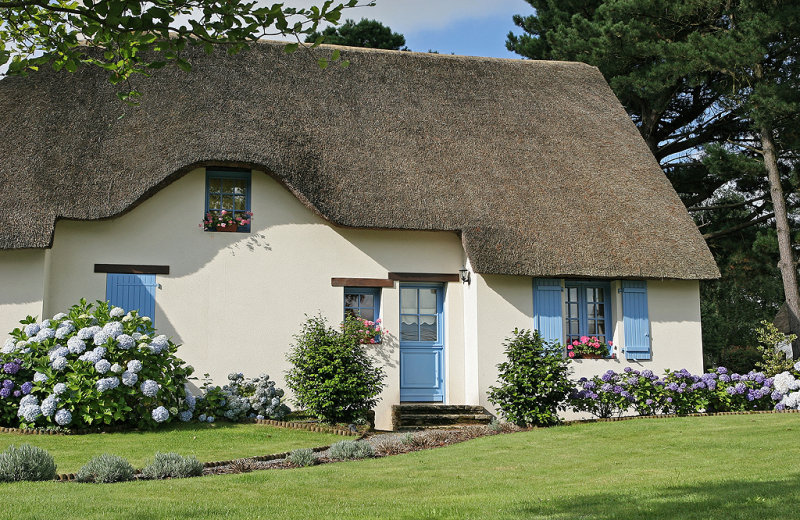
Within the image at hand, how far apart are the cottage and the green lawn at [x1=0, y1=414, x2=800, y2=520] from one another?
3.54 m

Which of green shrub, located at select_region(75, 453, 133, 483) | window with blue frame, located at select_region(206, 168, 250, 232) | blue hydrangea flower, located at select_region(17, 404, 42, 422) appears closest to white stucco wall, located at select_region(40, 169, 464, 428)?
window with blue frame, located at select_region(206, 168, 250, 232)

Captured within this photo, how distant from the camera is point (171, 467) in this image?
7055 mm

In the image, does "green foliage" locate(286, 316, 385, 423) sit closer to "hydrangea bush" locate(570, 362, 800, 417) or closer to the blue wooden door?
the blue wooden door

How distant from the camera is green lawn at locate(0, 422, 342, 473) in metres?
8.28

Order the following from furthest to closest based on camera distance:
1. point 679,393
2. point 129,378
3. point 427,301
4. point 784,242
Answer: point 784,242 → point 427,301 → point 679,393 → point 129,378

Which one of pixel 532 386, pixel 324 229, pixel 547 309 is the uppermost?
pixel 324 229

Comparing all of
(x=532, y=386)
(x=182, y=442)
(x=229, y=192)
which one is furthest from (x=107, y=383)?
(x=532, y=386)

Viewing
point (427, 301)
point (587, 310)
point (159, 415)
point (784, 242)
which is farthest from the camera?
point (784, 242)

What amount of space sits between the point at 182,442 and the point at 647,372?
6.63 m

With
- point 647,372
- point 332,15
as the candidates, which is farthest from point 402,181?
point 332,15

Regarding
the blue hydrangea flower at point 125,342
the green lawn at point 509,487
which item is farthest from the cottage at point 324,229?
the green lawn at point 509,487

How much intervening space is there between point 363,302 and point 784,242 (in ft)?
29.6

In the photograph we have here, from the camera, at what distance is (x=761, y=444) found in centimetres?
841

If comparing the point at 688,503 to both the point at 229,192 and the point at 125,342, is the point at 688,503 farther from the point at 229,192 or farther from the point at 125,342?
the point at 229,192
